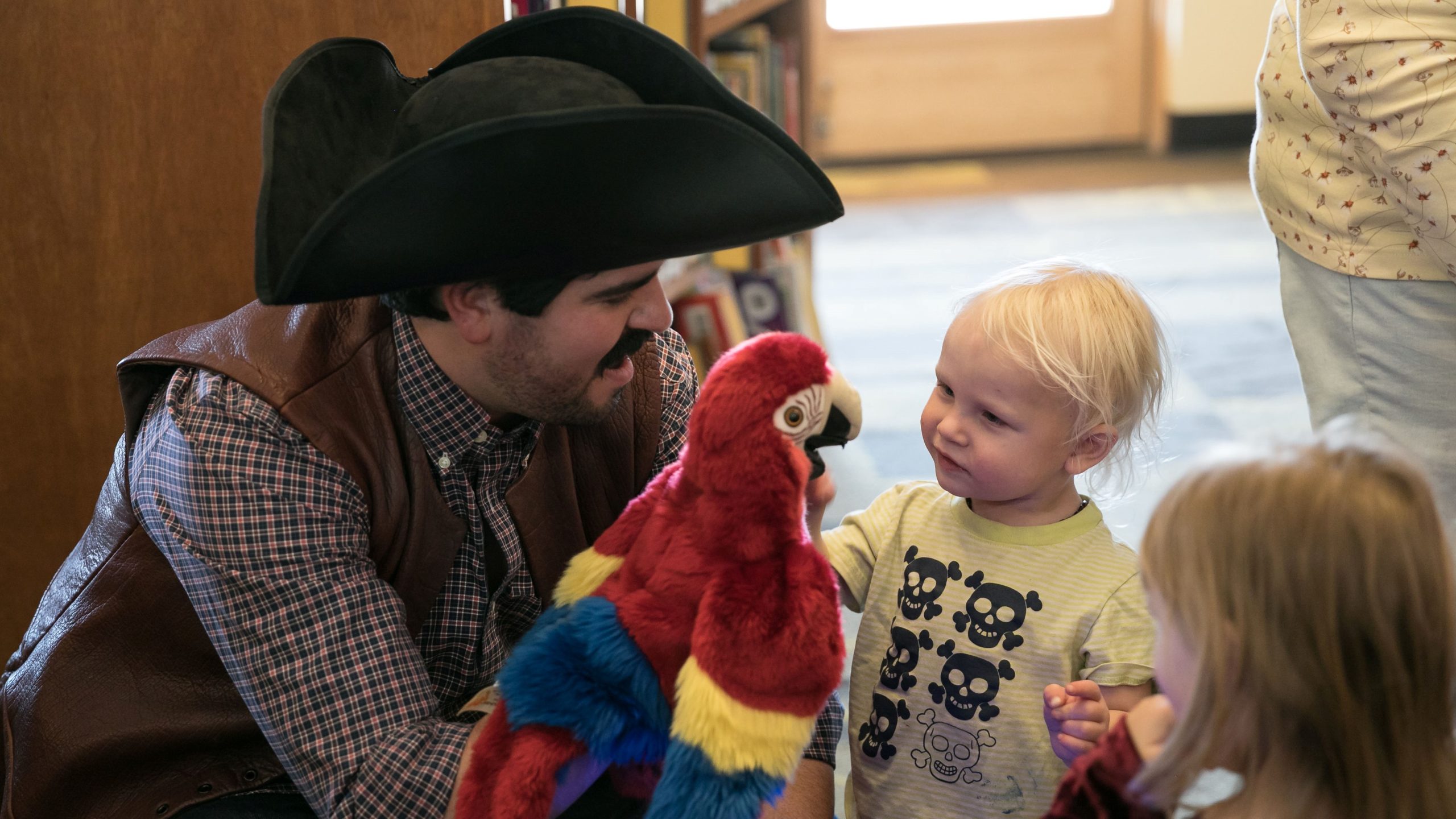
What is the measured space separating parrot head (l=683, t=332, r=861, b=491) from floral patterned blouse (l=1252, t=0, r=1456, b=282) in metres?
0.68

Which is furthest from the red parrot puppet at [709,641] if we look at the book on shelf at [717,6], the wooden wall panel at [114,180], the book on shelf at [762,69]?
the book on shelf at [762,69]

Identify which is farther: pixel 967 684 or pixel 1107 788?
pixel 967 684

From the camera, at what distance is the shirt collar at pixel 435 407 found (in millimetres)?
1297

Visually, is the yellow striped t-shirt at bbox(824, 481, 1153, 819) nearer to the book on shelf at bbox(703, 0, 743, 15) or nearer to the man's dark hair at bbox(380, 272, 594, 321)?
the man's dark hair at bbox(380, 272, 594, 321)

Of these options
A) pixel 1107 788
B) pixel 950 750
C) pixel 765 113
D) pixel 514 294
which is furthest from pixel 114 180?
pixel 765 113

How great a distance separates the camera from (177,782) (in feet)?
4.33

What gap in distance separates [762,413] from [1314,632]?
0.45 m

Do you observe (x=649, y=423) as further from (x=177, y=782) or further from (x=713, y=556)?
(x=177, y=782)

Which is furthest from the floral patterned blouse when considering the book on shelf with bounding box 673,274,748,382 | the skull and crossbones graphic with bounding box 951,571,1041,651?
the book on shelf with bounding box 673,274,748,382

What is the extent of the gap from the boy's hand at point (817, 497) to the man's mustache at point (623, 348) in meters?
0.24

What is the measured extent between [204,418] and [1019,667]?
0.83 meters

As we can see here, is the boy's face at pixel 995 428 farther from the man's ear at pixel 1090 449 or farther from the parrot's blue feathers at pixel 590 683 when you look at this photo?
the parrot's blue feathers at pixel 590 683

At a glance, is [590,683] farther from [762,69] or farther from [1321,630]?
[762,69]

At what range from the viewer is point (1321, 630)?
861 mm
